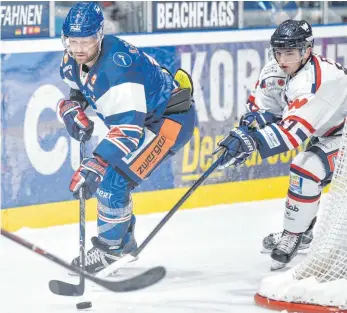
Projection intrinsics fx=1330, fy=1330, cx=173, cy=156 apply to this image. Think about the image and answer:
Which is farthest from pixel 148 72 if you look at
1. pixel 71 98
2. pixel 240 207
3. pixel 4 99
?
pixel 240 207

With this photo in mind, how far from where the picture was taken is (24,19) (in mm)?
6094

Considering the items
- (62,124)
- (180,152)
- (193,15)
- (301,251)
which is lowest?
(301,251)

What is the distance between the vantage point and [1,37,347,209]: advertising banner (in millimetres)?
6117

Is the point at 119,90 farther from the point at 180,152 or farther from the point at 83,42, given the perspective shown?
the point at 180,152

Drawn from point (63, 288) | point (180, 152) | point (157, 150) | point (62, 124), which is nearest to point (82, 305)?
point (63, 288)

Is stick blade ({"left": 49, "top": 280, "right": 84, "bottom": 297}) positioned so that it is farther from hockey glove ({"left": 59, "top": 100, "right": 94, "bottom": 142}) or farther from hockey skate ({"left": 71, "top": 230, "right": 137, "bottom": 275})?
hockey glove ({"left": 59, "top": 100, "right": 94, "bottom": 142})

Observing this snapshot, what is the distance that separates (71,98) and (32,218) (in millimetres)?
985

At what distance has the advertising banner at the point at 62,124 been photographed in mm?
6117

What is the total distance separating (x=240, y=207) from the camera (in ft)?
22.3

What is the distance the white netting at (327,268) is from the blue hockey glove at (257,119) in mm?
609

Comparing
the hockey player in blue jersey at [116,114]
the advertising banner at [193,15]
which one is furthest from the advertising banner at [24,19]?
the hockey player in blue jersey at [116,114]

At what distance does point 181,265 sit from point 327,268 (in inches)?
34.2

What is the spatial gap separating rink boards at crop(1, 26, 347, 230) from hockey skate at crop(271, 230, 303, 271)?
1216 mm

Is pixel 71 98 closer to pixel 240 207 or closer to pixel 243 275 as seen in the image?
pixel 243 275
